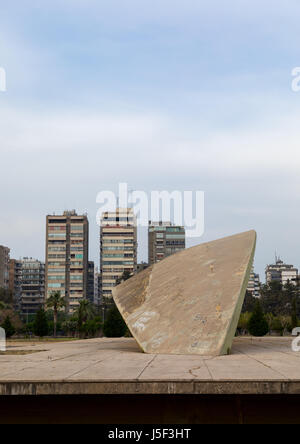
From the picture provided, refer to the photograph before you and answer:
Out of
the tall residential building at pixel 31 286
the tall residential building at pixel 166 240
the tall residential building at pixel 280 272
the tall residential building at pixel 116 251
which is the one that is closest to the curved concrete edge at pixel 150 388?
the tall residential building at pixel 116 251

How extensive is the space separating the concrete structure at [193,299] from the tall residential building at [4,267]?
106 meters

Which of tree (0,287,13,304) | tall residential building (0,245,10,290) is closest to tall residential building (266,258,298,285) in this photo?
tall residential building (0,245,10,290)

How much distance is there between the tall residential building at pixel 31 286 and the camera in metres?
127

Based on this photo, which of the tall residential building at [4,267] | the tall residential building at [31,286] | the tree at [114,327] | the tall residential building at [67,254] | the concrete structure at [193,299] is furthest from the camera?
the tall residential building at [31,286]

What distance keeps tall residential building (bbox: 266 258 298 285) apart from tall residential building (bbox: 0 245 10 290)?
99413 mm

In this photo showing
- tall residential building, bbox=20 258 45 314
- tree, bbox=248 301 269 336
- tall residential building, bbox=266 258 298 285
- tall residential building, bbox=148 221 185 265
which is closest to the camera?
tree, bbox=248 301 269 336

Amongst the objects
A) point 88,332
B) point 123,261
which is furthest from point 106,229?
point 88,332

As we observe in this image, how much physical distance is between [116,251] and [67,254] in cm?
1155

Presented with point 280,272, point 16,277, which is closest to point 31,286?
point 16,277

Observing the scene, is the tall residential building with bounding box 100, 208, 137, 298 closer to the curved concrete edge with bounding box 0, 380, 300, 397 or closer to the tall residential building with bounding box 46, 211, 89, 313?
the tall residential building with bounding box 46, 211, 89, 313

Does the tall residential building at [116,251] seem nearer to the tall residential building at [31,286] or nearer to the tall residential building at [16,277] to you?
the tall residential building at [31,286]

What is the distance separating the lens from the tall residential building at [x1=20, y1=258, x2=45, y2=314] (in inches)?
4996

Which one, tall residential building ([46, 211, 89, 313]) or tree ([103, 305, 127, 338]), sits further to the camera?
tall residential building ([46, 211, 89, 313])
